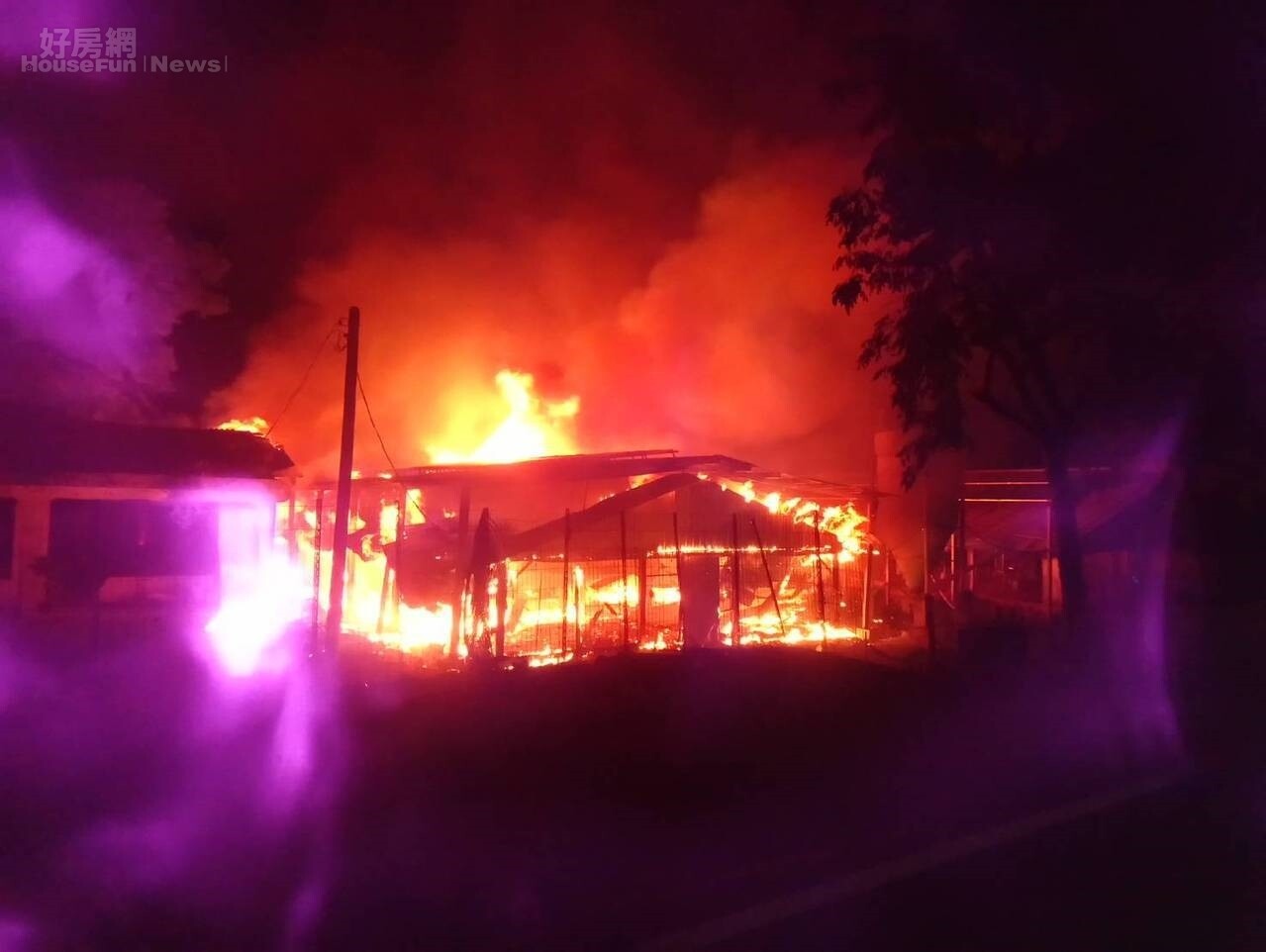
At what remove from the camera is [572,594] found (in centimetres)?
1664

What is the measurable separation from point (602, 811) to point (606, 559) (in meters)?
9.35

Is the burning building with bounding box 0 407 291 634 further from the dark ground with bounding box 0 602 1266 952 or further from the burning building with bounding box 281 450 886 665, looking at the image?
the dark ground with bounding box 0 602 1266 952

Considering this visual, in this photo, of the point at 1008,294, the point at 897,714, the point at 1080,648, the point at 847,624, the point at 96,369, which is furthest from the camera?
the point at 96,369

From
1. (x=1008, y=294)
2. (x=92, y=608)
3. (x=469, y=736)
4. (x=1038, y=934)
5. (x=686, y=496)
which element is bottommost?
(x=1038, y=934)

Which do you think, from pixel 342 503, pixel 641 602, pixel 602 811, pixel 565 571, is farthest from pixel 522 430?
pixel 602 811

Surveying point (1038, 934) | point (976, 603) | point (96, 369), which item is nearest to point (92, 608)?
point (96, 369)

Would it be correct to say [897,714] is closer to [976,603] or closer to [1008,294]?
[1008,294]

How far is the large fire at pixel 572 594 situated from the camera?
1526 cm

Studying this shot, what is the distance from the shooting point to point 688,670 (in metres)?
10.6

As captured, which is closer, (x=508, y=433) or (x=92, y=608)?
(x=92, y=608)

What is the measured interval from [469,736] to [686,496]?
10.5 metres

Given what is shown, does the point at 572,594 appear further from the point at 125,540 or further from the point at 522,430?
the point at 522,430

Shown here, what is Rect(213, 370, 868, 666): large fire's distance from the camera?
1526 centimetres

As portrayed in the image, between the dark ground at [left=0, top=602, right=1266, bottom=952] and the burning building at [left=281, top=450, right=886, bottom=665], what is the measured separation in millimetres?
4432
